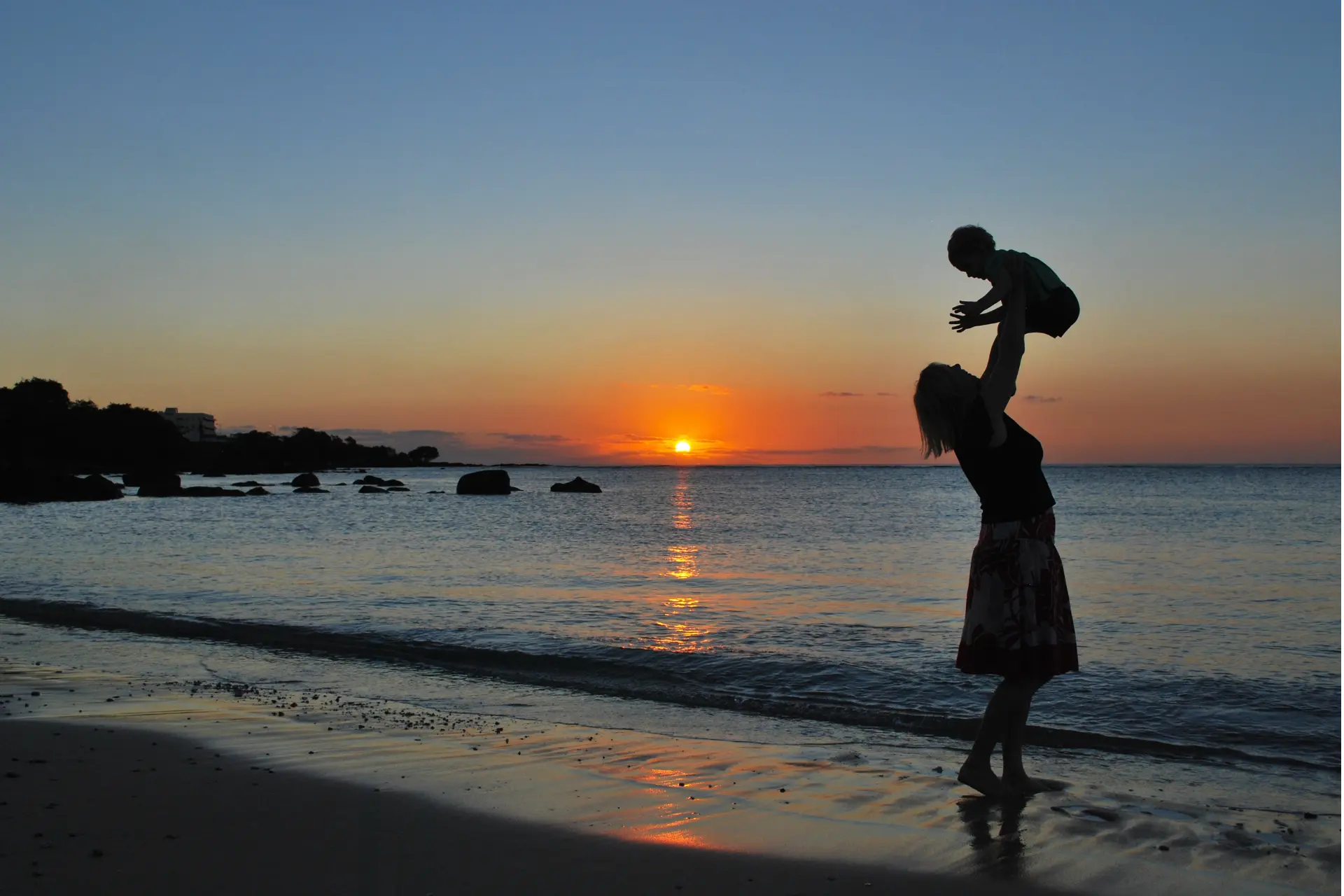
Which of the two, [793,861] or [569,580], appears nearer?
[793,861]

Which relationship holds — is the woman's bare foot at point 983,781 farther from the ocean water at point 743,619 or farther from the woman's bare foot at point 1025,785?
the ocean water at point 743,619

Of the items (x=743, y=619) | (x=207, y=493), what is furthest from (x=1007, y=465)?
(x=207, y=493)

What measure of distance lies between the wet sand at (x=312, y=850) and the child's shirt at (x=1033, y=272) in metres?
2.42

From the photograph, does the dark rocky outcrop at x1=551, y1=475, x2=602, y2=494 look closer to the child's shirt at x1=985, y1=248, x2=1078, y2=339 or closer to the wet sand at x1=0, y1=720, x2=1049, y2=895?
A: the wet sand at x1=0, y1=720, x2=1049, y2=895

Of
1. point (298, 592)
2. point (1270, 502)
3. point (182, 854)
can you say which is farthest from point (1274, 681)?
point (1270, 502)

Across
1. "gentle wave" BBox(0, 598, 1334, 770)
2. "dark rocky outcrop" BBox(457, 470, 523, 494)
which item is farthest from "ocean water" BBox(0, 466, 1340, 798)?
"dark rocky outcrop" BBox(457, 470, 523, 494)

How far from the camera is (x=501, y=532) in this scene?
30828 mm

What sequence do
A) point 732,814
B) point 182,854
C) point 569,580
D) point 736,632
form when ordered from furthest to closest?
point 569,580 < point 736,632 < point 732,814 < point 182,854

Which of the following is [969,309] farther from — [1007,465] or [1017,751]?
[1017,751]

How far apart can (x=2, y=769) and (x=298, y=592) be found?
34.2ft

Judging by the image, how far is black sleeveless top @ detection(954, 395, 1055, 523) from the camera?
4434mm

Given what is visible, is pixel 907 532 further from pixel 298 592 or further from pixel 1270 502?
pixel 1270 502

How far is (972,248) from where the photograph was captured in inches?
169

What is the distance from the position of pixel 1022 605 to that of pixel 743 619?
27.6ft
